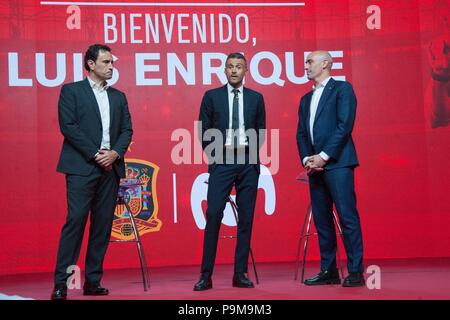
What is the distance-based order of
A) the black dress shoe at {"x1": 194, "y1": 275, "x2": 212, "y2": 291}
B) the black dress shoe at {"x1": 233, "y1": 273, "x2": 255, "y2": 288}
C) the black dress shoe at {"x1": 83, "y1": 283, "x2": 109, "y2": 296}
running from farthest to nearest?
the black dress shoe at {"x1": 233, "y1": 273, "x2": 255, "y2": 288}, the black dress shoe at {"x1": 194, "y1": 275, "x2": 212, "y2": 291}, the black dress shoe at {"x1": 83, "y1": 283, "x2": 109, "y2": 296}

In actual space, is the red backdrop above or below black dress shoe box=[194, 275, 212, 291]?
above

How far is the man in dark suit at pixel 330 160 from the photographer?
4.56m

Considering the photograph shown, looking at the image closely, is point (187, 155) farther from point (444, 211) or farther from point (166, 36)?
point (444, 211)

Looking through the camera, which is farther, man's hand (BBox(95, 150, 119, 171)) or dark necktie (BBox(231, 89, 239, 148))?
dark necktie (BBox(231, 89, 239, 148))

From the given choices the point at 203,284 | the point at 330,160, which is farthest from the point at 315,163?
the point at 203,284

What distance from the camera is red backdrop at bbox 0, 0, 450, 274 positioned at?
20.6 ft

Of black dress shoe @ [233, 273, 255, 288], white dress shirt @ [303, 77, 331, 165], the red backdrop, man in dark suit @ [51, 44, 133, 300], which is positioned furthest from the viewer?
the red backdrop

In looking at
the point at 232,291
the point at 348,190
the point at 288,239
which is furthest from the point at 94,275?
the point at 288,239

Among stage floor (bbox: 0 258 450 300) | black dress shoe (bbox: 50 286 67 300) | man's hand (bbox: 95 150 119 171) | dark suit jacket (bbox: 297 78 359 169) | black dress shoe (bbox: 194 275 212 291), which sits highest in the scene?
dark suit jacket (bbox: 297 78 359 169)

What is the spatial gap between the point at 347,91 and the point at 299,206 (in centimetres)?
211

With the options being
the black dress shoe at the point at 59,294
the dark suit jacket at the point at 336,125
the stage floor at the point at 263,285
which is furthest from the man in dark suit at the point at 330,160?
the black dress shoe at the point at 59,294

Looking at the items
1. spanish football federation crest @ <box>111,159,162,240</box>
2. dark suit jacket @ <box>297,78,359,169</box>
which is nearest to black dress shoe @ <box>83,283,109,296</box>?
dark suit jacket @ <box>297,78,359,169</box>

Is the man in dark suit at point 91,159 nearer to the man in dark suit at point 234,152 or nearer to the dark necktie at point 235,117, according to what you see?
the man in dark suit at point 234,152

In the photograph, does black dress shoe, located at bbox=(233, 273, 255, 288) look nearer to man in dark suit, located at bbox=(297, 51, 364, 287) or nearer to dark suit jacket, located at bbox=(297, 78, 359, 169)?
man in dark suit, located at bbox=(297, 51, 364, 287)
